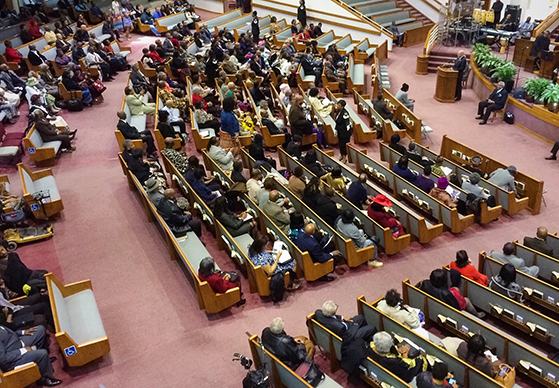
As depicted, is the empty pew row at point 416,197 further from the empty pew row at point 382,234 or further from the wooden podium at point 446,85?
the wooden podium at point 446,85

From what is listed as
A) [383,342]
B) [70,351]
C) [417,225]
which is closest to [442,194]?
[417,225]

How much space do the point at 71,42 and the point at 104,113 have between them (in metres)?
4.74

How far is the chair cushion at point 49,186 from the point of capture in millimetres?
7377

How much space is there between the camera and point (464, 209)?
23.9 ft

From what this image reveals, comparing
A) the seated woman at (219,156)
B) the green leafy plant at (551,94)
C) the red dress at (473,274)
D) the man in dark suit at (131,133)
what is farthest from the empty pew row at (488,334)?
the green leafy plant at (551,94)

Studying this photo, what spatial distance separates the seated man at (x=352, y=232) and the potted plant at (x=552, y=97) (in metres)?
5.95

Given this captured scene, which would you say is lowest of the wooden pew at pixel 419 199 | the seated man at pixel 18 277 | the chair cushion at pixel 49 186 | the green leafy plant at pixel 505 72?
the wooden pew at pixel 419 199

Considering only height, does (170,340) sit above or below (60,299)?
below

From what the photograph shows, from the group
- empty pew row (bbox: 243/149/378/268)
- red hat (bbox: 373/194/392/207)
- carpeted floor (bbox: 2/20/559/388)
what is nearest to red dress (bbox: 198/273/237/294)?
carpeted floor (bbox: 2/20/559/388)

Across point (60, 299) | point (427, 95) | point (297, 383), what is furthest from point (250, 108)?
point (297, 383)

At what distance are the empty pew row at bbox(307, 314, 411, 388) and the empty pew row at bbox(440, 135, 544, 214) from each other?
4.36 meters

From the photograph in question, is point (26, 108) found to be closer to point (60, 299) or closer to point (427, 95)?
point (60, 299)

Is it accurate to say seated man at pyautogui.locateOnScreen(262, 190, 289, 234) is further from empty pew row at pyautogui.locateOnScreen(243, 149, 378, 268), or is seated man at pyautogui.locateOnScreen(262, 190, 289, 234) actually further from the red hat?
the red hat

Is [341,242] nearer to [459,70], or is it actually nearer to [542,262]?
[542,262]
